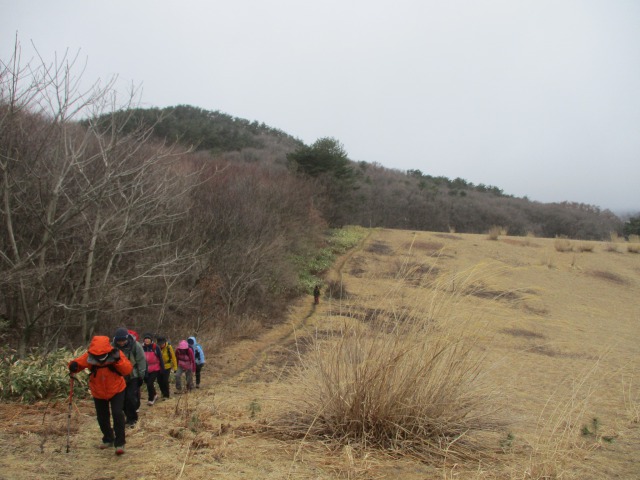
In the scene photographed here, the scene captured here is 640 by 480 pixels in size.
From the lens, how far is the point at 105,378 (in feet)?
14.3

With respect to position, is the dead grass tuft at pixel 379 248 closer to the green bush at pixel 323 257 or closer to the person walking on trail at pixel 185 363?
the green bush at pixel 323 257

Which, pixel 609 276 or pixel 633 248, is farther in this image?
pixel 633 248

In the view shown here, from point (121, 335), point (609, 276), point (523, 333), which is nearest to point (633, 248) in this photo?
point (609, 276)

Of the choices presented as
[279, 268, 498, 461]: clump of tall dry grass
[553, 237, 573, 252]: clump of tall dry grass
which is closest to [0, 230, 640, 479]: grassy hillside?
[279, 268, 498, 461]: clump of tall dry grass

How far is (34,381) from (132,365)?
1.99 metres

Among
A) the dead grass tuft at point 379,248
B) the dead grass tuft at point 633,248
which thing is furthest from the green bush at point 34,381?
the dead grass tuft at point 633,248

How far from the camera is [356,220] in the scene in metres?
40.7

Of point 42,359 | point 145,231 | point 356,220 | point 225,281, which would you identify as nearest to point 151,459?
point 42,359

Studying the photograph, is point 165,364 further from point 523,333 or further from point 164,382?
point 523,333

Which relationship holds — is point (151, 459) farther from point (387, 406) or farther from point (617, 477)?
point (617, 477)

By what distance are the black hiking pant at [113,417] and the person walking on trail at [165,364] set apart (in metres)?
3.04

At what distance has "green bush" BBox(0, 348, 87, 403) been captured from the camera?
6129 millimetres

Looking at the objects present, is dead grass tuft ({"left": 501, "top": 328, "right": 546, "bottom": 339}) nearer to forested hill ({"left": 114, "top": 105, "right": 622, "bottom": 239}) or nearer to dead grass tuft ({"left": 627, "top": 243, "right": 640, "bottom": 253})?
forested hill ({"left": 114, "top": 105, "right": 622, "bottom": 239})

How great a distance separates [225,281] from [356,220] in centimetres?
2542
